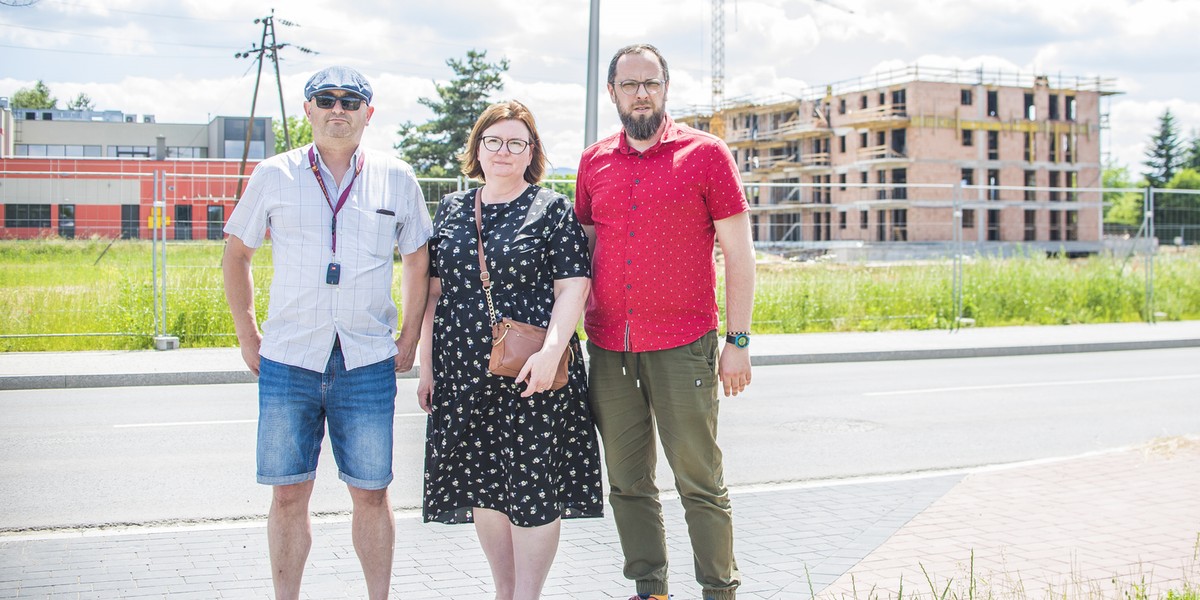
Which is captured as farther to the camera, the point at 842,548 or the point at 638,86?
the point at 842,548

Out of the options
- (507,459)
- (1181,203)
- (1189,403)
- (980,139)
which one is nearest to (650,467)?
(507,459)

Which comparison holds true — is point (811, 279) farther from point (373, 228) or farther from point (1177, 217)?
point (373, 228)

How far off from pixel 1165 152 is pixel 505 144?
123m

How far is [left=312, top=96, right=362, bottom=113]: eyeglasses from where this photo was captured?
3662 millimetres

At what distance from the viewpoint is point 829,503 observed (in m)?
6.07

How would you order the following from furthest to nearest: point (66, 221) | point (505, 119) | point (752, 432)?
point (66, 221), point (752, 432), point (505, 119)

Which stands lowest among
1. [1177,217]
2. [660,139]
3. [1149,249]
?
[660,139]

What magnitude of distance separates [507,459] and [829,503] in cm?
293

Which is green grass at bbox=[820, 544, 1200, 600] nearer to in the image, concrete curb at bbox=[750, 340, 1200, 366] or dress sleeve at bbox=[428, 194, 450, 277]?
dress sleeve at bbox=[428, 194, 450, 277]

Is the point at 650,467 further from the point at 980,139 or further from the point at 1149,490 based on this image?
the point at 980,139

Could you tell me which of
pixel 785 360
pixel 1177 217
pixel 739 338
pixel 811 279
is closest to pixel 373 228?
pixel 739 338

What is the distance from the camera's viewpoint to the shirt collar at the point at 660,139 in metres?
3.95

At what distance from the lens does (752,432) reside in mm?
8609

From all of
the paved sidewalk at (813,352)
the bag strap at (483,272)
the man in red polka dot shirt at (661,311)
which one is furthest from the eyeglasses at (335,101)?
the paved sidewalk at (813,352)
